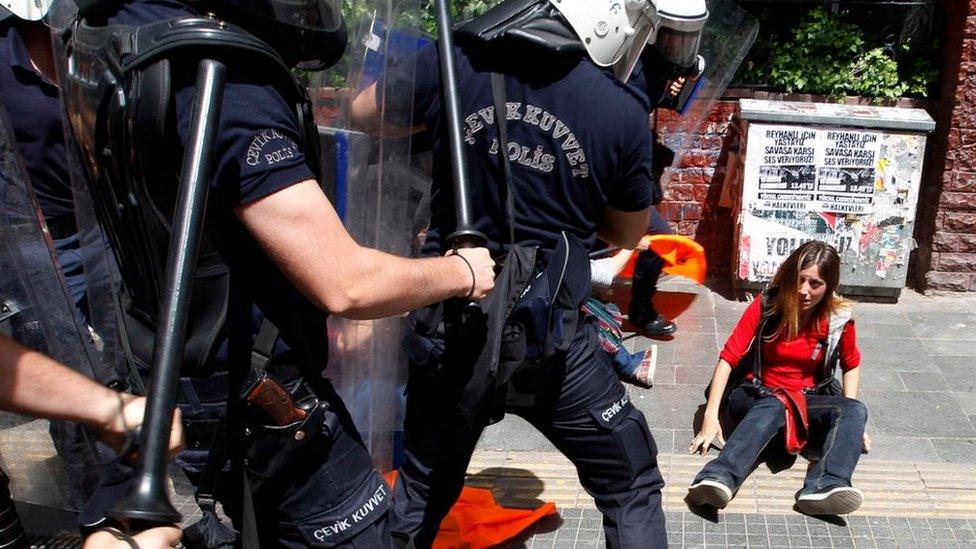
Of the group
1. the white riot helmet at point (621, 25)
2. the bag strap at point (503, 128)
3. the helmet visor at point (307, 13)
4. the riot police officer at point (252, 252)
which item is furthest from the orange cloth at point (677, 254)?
the helmet visor at point (307, 13)

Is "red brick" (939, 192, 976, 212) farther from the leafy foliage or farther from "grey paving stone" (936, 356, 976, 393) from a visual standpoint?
"grey paving stone" (936, 356, 976, 393)

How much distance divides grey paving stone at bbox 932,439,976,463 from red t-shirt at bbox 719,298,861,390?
520 mm

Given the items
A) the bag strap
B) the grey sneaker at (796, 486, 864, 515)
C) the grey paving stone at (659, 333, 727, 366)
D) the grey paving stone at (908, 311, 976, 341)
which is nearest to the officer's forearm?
the bag strap

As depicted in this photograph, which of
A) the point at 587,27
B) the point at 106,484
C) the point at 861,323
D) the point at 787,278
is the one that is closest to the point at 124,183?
the point at 106,484

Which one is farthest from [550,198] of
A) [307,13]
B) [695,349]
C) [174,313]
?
[695,349]

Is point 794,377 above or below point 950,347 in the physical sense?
above

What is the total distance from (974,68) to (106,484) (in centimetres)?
536

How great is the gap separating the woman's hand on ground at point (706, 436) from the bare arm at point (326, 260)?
252cm

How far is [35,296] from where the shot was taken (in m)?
3.01

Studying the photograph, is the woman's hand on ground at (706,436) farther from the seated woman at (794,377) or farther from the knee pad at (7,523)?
the knee pad at (7,523)

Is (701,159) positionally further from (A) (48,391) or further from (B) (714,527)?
Answer: (A) (48,391)

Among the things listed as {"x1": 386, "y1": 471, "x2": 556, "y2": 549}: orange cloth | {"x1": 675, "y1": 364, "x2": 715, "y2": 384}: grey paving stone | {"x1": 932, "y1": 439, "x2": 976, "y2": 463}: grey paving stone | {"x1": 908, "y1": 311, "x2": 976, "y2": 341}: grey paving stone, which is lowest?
{"x1": 932, "y1": 439, "x2": 976, "y2": 463}: grey paving stone

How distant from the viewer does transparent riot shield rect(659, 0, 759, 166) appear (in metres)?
5.02

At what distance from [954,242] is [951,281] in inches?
9.6
